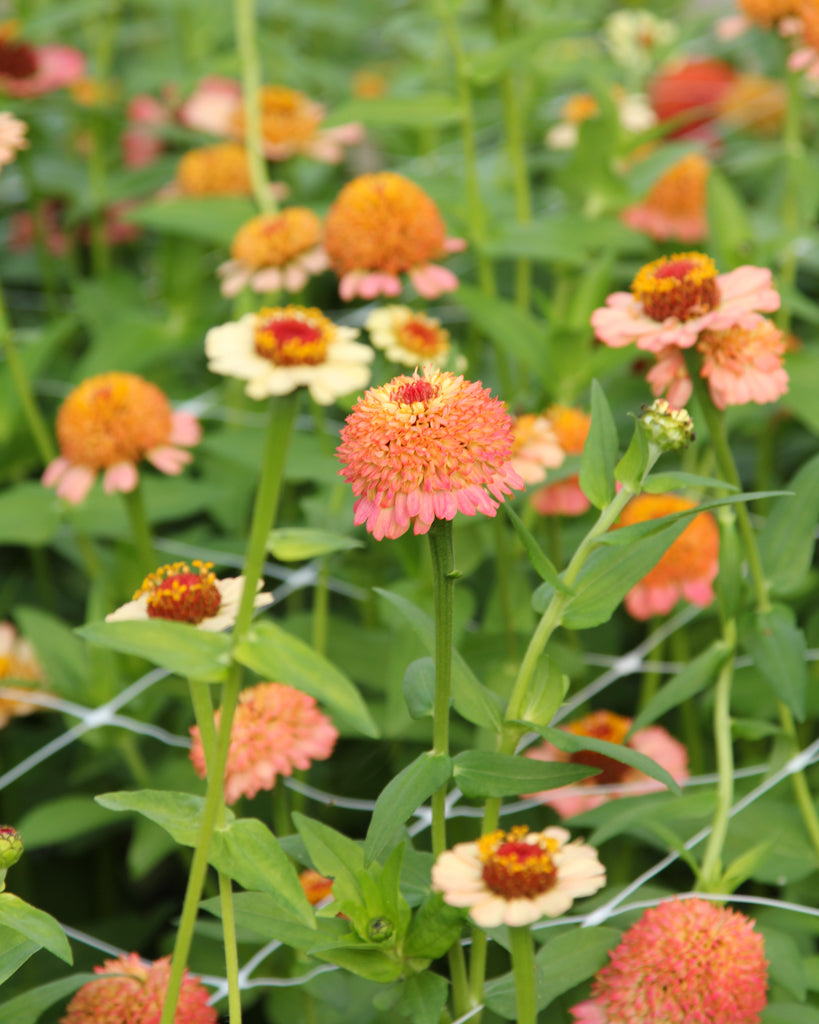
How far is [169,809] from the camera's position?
0.48 meters

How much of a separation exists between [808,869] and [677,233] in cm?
65

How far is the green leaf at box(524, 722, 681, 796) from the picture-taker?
0.43m

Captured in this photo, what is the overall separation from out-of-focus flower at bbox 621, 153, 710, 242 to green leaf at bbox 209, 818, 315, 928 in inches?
30.2

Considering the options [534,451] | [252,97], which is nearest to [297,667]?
[534,451]

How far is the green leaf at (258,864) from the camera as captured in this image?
46 cm

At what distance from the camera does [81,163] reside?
4.44ft

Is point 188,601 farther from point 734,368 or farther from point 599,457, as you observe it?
point 734,368

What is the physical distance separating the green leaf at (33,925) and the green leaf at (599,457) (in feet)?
0.89

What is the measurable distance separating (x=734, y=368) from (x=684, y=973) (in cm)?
28

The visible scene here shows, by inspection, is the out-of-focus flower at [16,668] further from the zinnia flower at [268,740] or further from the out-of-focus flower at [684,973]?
the out-of-focus flower at [684,973]

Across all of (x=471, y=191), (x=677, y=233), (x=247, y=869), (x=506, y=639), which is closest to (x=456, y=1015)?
(x=247, y=869)

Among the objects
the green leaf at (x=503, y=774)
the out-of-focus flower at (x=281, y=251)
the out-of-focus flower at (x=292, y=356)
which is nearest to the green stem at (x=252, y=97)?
the out-of-focus flower at (x=281, y=251)

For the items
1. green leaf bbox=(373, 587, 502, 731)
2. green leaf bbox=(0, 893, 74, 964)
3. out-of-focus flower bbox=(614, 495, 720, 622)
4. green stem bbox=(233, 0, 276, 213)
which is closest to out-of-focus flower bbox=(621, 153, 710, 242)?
green stem bbox=(233, 0, 276, 213)

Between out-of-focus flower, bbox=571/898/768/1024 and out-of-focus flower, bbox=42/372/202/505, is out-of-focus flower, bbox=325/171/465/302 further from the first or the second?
out-of-focus flower, bbox=571/898/768/1024
